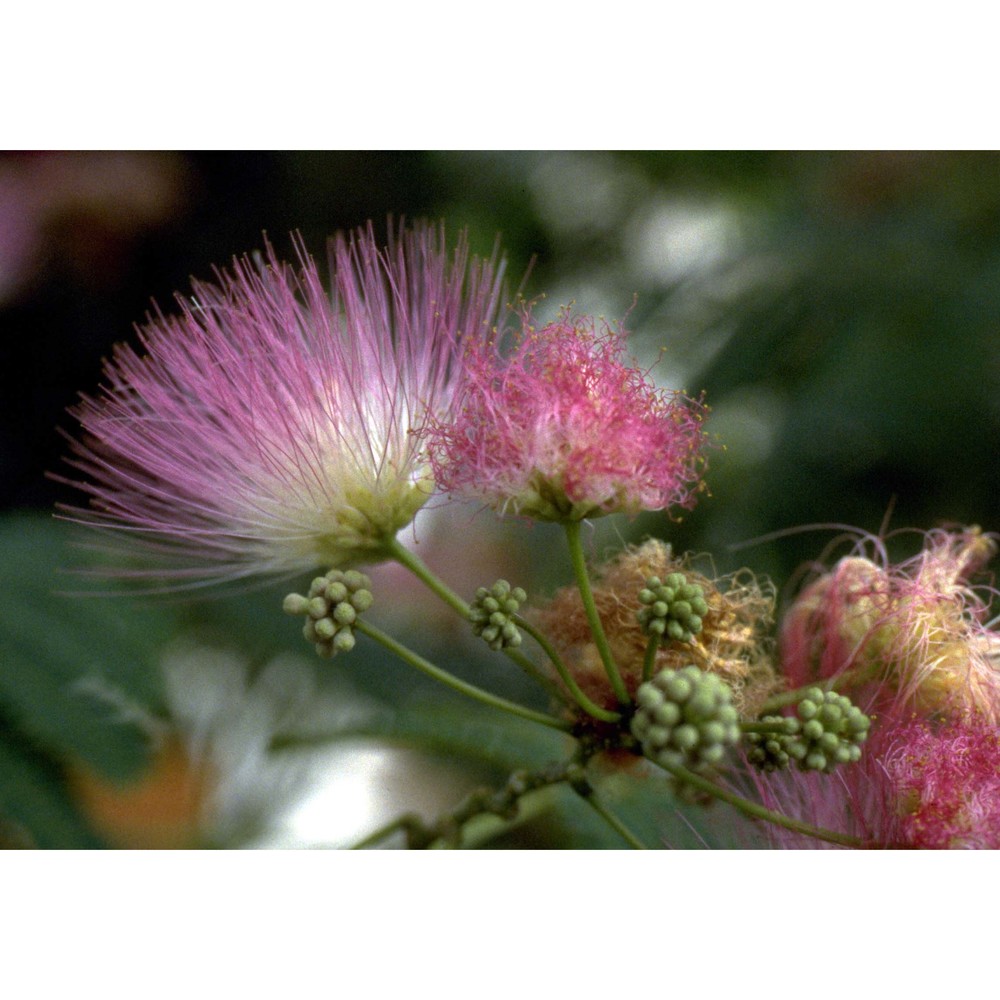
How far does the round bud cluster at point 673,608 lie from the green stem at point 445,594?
0.14m

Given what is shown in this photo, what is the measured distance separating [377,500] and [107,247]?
A: 0.89 m

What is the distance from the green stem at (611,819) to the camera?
4.33ft

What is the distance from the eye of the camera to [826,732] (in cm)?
111

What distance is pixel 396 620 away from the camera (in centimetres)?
164

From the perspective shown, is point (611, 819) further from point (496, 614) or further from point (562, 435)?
point (562, 435)

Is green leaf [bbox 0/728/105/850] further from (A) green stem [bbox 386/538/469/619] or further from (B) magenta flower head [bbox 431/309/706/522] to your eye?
(B) magenta flower head [bbox 431/309/706/522]

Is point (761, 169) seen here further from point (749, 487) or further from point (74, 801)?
point (74, 801)

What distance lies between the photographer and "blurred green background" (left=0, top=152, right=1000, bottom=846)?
1507 mm

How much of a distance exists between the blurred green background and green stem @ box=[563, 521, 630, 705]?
0.22 meters

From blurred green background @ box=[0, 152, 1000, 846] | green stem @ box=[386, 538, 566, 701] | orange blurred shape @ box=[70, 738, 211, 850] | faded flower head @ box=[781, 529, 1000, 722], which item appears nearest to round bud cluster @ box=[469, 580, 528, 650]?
green stem @ box=[386, 538, 566, 701]

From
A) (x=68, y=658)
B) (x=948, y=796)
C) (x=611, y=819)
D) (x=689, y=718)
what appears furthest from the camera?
(x=68, y=658)

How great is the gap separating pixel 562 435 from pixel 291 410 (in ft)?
1.07

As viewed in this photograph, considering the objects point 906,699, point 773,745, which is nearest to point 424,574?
point 773,745
